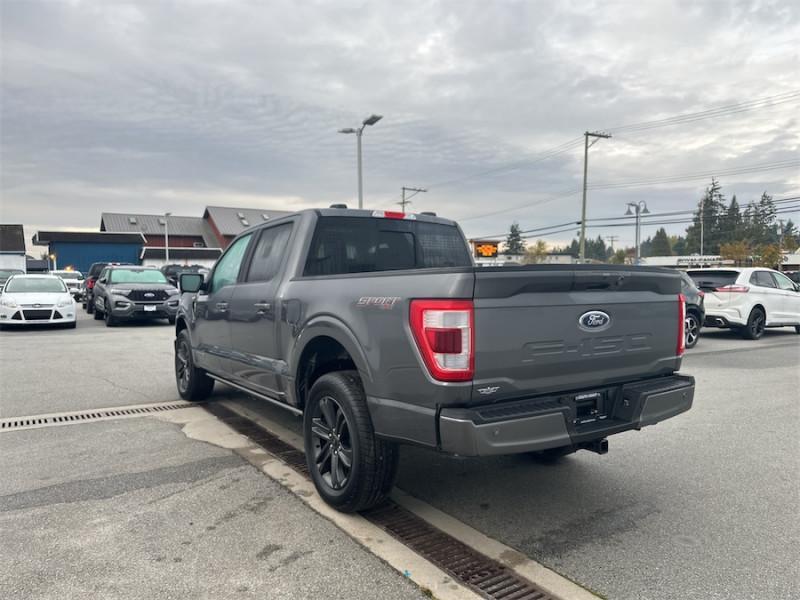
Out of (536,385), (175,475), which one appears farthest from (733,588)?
(175,475)

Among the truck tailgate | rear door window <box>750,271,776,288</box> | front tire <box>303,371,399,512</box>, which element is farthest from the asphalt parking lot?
rear door window <box>750,271,776,288</box>

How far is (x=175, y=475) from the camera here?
429 centimetres

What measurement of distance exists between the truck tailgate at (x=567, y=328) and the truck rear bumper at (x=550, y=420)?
0.08 m

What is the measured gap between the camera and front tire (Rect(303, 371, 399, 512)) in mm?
3344

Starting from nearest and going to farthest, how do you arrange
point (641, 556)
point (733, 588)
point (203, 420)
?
1. point (733, 588)
2. point (641, 556)
3. point (203, 420)

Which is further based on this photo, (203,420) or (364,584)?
(203,420)

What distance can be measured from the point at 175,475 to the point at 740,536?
146 inches

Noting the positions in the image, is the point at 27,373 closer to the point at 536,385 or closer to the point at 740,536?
the point at 536,385

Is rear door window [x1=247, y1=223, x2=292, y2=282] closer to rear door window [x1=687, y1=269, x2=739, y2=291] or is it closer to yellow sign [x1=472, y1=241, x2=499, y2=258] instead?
rear door window [x1=687, y1=269, x2=739, y2=291]

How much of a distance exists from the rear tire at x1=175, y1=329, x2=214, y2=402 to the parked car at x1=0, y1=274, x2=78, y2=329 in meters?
9.74

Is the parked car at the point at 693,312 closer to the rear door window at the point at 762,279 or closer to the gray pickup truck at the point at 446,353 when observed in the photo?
the rear door window at the point at 762,279

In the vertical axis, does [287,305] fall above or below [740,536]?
above

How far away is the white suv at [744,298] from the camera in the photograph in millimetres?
13250

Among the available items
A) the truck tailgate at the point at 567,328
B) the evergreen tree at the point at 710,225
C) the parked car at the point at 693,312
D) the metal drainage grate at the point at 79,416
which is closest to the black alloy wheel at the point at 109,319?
the metal drainage grate at the point at 79,416
